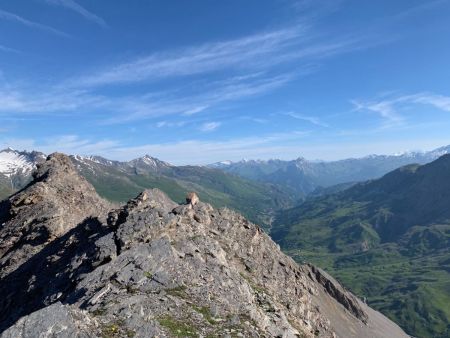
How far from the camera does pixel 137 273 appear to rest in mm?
38969

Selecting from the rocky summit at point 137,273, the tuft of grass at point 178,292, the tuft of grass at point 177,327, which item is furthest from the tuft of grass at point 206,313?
the tuft of grass at point 177,327

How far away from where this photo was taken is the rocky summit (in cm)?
3055

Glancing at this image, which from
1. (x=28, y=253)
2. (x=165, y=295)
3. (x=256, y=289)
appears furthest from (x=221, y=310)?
(x=28, y=253)

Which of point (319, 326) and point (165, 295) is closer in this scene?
point (165, 295)

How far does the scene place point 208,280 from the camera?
137 feet

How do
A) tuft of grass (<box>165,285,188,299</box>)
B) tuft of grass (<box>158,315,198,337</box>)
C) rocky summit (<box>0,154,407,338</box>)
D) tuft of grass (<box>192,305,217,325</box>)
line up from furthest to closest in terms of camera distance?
tuft of grass (<box>165,285,188,299</box>)
tuft of grass (<box>192,305,217,325</box>)
rocky summit (<box>0,154,407,338</box>)
tuft of grass (<box>158,315,198,337</box>)

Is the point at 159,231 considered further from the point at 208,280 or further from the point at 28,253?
the point at 28,253

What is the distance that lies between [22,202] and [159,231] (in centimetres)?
4045

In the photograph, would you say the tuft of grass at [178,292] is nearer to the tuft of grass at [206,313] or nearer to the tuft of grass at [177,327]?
the tuft of grass at [206,313]

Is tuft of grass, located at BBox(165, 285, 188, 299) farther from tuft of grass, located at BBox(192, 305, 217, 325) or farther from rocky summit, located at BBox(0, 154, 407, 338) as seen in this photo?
tuft of grass, located at BBox(192, 305, 217, 325)

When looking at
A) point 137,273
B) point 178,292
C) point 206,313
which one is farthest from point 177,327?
point 137,273

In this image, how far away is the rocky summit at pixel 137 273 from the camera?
30547 millimetres

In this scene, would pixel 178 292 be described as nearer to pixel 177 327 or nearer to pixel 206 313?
pixel 206 313

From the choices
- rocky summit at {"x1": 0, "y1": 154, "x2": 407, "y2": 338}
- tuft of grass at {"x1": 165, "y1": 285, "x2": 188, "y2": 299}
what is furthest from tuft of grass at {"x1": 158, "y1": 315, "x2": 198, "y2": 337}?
tuft of grass at {"x1": 165, "y1": 285, "x2": 188, "y2": 299}
